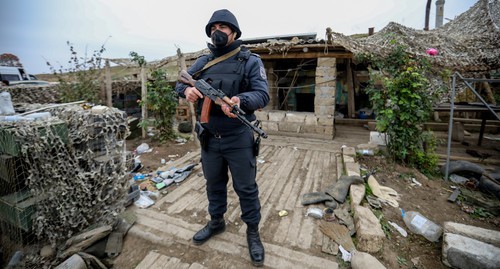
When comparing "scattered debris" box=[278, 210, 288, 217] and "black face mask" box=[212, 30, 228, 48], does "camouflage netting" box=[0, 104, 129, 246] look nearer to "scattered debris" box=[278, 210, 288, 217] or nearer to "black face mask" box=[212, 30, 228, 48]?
"black face mask" box=[212, 30, 228, 48]

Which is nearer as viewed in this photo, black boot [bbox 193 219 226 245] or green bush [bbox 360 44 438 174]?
black boot [bbox 193 219 226 245]

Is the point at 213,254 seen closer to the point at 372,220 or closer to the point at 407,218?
the point at 372,220

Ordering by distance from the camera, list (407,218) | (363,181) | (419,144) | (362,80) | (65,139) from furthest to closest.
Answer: (362,80) → (419,144) → (363,181) → (407,218) → (65,139)

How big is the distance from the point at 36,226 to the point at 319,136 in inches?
254

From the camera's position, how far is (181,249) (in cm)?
256

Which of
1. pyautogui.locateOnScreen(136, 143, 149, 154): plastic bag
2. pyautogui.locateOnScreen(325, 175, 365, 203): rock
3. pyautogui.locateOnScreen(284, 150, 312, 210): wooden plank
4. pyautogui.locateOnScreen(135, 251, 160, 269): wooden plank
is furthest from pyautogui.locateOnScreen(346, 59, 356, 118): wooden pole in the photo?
pyautogui.locateOnScreen(135, 251, 160, 269): wooden plank

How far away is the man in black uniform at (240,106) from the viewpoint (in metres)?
2.27

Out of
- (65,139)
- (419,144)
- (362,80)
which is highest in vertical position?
(362,80)

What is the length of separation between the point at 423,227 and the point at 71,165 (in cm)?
420

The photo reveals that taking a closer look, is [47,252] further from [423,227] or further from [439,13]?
[439,13]

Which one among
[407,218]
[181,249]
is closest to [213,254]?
[181,249]

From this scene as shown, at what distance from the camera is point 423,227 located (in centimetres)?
289

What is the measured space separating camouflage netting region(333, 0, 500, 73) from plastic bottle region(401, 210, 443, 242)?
13.9 feet

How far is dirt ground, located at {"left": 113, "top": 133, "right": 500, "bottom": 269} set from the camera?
2.49 metres
